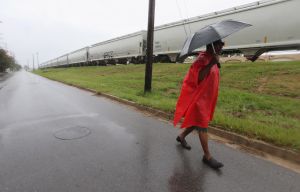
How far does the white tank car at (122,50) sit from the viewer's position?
1054 inches

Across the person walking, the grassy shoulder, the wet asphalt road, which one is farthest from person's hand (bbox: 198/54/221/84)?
the grassy shoulder

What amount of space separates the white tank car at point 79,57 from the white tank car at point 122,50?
435 centimetres

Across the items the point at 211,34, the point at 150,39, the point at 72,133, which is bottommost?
the point at 72,133

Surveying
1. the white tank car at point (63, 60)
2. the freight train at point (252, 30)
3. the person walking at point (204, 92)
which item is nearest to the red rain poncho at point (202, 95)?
the person walking at point (204, 92)

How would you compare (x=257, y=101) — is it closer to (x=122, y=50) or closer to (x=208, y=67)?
(x=208, y=67)

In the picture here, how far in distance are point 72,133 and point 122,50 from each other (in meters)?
25.8

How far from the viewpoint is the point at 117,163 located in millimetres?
3752

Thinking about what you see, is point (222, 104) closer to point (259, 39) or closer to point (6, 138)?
point (6, 138)

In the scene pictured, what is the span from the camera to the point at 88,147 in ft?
14.6

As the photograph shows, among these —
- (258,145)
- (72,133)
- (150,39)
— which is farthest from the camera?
(150,39)

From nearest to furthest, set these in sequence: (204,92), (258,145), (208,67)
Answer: (208,67), (204,92), (258,145)

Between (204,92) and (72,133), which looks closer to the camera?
(204,92)

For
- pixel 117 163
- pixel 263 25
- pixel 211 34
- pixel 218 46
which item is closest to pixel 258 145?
pixel 218 46

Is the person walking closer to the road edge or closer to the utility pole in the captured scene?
the road edge
